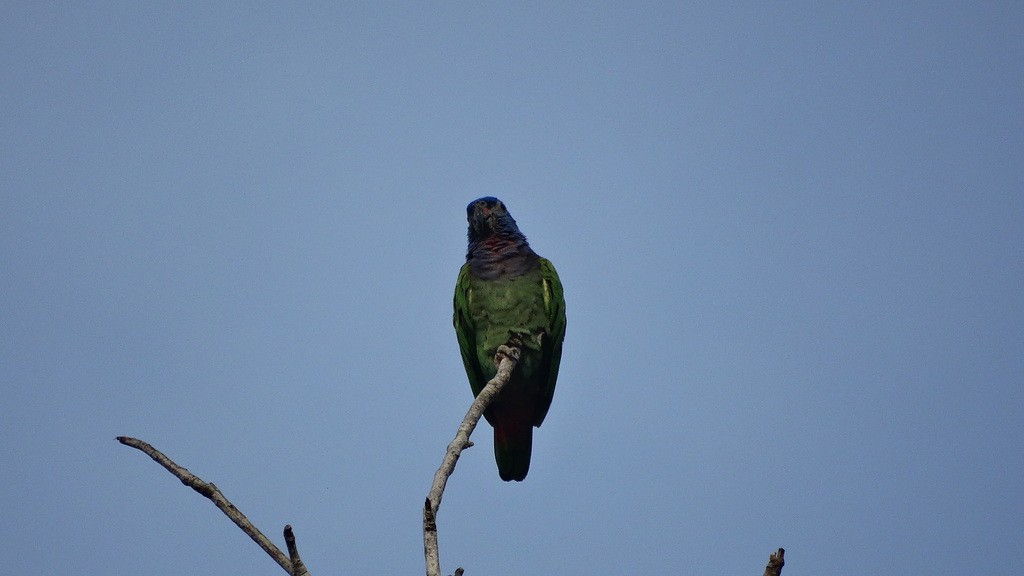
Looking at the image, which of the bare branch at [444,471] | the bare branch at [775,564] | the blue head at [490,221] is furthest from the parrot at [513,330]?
the bare branch at [775,564]

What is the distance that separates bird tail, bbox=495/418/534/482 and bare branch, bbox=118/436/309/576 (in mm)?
5536

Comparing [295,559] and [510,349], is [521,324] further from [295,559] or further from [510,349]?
[295,559]

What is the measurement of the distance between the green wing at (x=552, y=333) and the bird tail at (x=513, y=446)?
0.28m

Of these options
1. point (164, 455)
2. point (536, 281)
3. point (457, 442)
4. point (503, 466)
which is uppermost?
point (536, 281)

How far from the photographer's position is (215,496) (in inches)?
137

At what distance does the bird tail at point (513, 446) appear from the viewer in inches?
352

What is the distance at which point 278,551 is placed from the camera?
3.42 metres

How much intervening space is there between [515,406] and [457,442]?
460 centimetres

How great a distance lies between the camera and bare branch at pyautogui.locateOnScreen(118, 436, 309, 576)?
3.41 m

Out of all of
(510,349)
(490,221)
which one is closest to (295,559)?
(510,349)

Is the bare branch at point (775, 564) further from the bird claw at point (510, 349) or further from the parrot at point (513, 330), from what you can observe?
the parrot at point (513, 330)

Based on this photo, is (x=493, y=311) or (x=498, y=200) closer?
(x=493, y=311)

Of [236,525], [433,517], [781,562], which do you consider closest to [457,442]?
[433,517]

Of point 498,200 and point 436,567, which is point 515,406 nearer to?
point 498,200
